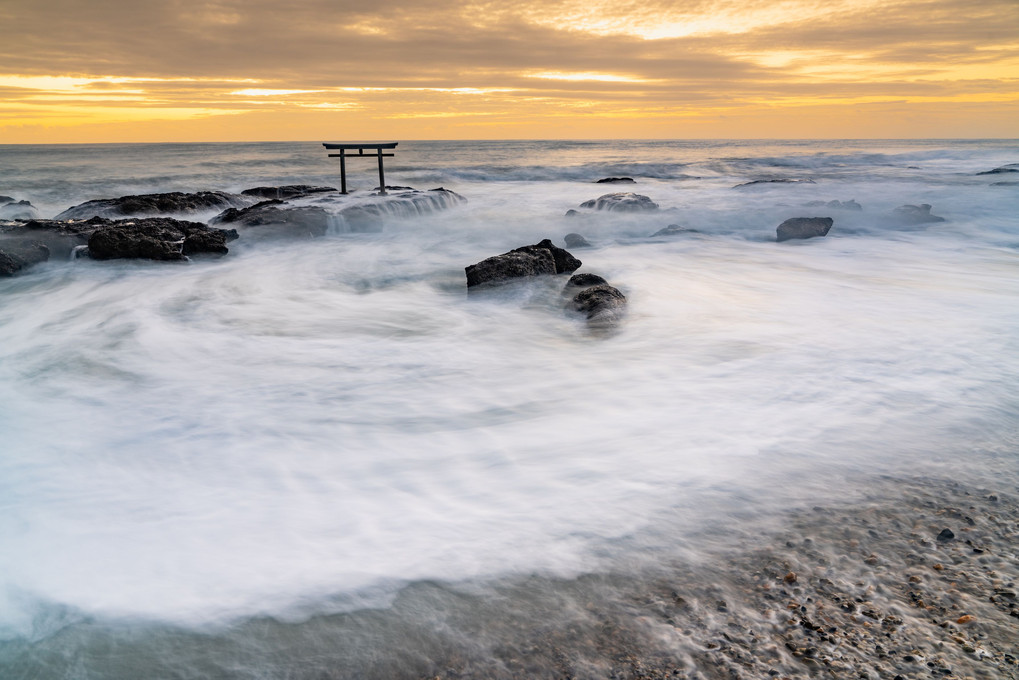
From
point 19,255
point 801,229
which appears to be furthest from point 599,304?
point 19,255

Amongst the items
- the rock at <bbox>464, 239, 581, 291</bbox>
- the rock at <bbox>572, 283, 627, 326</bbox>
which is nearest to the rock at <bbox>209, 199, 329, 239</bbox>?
the rock at <bbox>464, 239, 581, 291</bbox>

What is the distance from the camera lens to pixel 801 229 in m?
12.7

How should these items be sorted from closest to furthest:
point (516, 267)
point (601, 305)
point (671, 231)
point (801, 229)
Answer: point (601, 305) < point (516, 267) < point (801, 229) < point (671, 231)

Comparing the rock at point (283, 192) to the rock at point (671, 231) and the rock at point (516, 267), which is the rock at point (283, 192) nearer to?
the rock at point (671, 231)

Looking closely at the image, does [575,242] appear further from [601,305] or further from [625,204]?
[601,305]

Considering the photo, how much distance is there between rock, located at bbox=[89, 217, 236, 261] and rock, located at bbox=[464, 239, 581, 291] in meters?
5.38

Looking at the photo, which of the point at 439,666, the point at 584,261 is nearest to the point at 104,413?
the point at 439,666

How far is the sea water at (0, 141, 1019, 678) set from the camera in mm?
2596

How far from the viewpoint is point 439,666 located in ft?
7.09

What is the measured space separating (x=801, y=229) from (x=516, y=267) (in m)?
7.32

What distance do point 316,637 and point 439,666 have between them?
517 millimetres

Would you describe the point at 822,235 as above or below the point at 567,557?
above

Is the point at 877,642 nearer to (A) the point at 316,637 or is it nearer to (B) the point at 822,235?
(A) the point at 316,637

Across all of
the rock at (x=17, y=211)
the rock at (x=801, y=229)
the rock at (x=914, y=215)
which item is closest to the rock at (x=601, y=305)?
the rock at (x=801, y=229)
